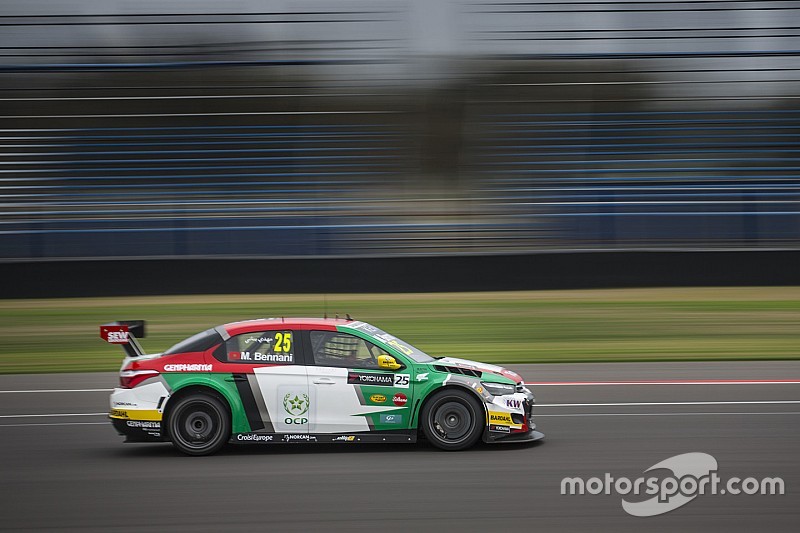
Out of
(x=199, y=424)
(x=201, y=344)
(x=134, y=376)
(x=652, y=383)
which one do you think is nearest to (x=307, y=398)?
(x=199, y=424)

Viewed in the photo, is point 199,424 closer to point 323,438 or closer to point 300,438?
point 300,438

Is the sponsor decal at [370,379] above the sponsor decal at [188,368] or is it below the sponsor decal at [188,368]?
below

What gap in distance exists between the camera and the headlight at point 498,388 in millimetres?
7348

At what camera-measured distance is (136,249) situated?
1988 cm

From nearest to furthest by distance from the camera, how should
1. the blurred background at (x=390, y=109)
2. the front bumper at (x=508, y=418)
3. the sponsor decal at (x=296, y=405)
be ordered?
the sponsor decal at (x=296, y=405)
the front bumper at (x=508, y=418)
the blurred background at (x=390, y=109)

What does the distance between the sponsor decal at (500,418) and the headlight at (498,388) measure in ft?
0.54

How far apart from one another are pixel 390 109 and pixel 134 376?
51.8ft

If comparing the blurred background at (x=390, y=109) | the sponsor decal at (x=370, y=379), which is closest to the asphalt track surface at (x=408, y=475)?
the sponsor decal at (x=370, y=379)

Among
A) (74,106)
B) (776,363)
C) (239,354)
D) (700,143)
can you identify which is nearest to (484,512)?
(239,354)

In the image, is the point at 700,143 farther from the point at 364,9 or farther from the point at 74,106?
the point at 74,106

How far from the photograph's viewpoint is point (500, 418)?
24.1ft

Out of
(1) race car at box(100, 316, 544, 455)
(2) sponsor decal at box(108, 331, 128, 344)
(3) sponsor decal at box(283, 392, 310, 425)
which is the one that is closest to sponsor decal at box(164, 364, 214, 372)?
(1) race car at box(100, 316, 544, 455)

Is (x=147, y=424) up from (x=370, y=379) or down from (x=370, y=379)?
down

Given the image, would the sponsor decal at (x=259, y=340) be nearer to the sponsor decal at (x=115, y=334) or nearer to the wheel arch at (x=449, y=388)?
the sponsor decal at (x=115, y=334)
